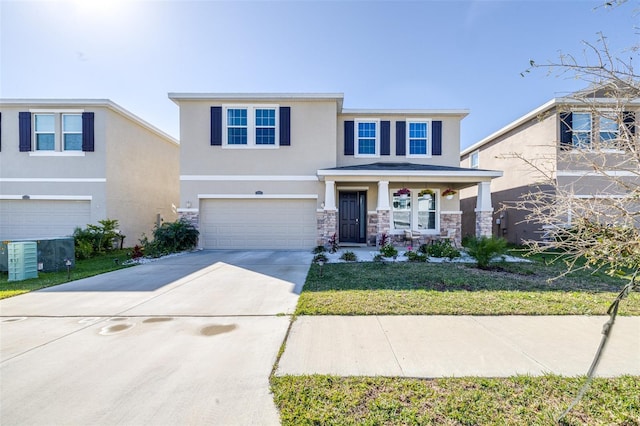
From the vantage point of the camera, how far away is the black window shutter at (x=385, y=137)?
12.4 meters

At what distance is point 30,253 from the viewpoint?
7.02m

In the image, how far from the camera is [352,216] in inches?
491

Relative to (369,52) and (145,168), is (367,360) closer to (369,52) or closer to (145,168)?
(369,52)

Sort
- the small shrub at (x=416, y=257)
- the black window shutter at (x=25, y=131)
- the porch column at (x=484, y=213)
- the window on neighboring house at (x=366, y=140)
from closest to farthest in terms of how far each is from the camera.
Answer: the small shrub at (x=416, y=257)
the porch column at (x=484, y=213)
the black window shutter at (x=25, y=131)
the window on neighboring house at (x=366, y=140)

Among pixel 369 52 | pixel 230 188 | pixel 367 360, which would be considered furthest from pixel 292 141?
pixel 367 360

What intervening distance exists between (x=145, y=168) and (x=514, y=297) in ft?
51.3

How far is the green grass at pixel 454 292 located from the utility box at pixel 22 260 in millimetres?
6990

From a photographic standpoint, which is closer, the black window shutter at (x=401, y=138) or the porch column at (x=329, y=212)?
the porch column at (x=329, y=212)

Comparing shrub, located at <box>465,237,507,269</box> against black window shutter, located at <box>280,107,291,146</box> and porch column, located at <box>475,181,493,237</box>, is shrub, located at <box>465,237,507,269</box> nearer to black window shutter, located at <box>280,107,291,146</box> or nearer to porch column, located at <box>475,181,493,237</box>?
porch column, located at <box>475,181,493,237</box>

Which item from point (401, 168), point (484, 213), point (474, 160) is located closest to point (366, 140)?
point (401, 168)

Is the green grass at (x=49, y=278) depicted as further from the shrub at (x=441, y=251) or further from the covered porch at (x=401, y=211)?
the shrub at (x=441, y=251)

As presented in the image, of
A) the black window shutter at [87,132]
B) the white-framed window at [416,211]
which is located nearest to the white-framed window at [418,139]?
the white-framed window at [416,211]

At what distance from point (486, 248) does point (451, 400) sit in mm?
6062

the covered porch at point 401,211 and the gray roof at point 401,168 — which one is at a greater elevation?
the gray roof at point 401,168
